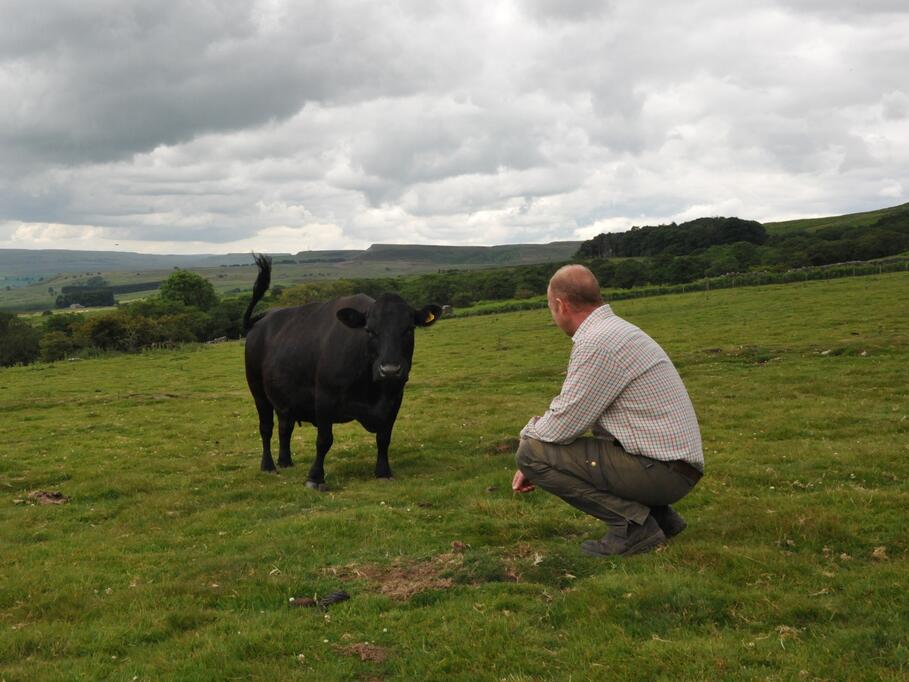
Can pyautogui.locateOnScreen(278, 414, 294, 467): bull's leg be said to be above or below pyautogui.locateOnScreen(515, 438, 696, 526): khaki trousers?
below

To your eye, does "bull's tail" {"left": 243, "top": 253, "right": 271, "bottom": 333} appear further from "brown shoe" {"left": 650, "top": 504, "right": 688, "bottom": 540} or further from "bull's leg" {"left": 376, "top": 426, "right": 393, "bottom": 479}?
"brown shoe" {"left": 650, "top": 504, "right": 688, "bottom": 540}

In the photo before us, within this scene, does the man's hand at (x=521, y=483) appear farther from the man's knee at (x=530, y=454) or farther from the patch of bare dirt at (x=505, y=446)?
the patch of bare dirt at (x=505, y=446)

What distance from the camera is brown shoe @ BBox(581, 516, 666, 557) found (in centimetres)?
707

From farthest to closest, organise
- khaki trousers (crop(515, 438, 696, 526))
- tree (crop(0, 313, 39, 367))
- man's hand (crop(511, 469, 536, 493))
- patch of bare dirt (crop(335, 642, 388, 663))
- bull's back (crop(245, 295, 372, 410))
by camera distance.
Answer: tree (crop(0, 313, 39, 367))
bull's back (crop(245, 295, 372, 410))
man's hand (crop(511, 469, 536, 493))
khaki trousers (crop(515, 438, 696, 526))
patch of bare dirt (crop(335, 642, 388, 663))

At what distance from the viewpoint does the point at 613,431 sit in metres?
6.83

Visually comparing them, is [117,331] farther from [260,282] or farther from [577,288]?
[577,288]

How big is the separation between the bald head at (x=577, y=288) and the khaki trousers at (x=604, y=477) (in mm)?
1321

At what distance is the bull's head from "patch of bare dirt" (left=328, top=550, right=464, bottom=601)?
3.85 metres

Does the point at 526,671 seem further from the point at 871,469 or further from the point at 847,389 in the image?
the point at 847,389

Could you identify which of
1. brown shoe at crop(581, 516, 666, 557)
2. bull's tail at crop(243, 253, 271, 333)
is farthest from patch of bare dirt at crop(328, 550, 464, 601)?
bull's tail at crop(243, 253, 271, 333)

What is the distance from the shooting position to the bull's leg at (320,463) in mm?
11761

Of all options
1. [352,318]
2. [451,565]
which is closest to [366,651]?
[451,565]

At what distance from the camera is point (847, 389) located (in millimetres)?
18969

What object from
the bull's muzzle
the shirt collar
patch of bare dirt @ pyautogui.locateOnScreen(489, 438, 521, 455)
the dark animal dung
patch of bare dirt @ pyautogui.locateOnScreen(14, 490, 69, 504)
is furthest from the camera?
patch of bare dirt @ pyautogui.locateOnScreen(489, 438, 521, 455)
